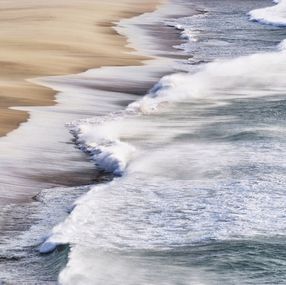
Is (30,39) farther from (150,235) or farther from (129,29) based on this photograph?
(150,235)

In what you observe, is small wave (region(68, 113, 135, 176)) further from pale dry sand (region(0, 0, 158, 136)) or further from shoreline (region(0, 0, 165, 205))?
pale dry sand (region(0, 0, 158, 136))

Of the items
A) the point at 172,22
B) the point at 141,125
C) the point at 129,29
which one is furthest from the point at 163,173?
the point at 172,22

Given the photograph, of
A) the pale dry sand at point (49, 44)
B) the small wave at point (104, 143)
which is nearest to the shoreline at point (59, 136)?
the small wave at point (104, 143)

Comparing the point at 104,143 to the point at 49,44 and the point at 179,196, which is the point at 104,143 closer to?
the point at 179,196

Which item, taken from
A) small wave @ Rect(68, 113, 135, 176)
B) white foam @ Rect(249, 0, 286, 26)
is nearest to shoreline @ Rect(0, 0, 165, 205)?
small wave @ Rect(68, 113, 135, 176)

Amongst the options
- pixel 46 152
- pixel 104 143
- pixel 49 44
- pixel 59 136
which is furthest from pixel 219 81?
pixel 46 152

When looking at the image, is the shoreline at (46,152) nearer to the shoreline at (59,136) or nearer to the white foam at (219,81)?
the shoreline at (59,136)
